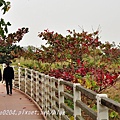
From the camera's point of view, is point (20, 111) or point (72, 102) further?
point (20, 111)

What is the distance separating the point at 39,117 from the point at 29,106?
7.98 feet

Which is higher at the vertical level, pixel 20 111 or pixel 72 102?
pixel 72 102

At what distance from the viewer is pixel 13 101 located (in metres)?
14.4

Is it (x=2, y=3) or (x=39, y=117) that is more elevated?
(x=2, y=3)

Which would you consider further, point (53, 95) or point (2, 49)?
point (2, 49)

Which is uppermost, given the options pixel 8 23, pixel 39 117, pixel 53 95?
pixel 8 23

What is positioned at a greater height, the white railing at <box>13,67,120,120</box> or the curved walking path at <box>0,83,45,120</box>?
the white railing at <box>13,67,120,120</box>

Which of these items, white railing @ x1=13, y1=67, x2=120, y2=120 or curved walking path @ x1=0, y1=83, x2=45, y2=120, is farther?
curved walking path @ x1=0, y1=83, x2=45, y2=120

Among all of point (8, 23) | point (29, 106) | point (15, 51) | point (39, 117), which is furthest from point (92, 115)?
point (15, 51)

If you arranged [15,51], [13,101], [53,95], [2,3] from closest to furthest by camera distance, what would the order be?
[2,3], [53,95], [13,101], [15,51]

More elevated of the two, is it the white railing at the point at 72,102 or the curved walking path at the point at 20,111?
the white railing at the point at 72,102

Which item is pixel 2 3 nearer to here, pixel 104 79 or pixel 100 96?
pixel 100 96

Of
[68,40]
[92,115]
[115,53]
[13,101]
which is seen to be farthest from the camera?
[115,53]

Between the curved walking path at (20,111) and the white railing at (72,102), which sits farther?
the curved walking path at (20,111)
